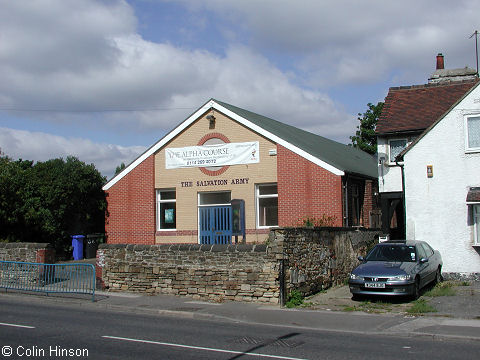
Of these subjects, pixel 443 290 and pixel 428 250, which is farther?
pixel 428 250

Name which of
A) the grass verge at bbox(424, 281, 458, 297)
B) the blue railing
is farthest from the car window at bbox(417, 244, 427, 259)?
the blue railing

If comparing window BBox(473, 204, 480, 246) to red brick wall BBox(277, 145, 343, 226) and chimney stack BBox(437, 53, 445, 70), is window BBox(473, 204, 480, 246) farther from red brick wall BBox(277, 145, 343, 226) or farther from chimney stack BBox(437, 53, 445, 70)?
chimney stack BBox(437, 53, 445, 70)

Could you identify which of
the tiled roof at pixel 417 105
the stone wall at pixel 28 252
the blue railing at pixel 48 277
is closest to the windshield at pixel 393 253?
the tiled roof at pixel 417 105

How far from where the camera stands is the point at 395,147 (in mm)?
21078

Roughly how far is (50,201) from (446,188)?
16.7 metres

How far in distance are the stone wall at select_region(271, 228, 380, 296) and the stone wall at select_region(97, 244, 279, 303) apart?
51 cm

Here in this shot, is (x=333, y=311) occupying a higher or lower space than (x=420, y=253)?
lower

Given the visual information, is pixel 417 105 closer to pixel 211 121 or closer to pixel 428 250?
pixel 428 250

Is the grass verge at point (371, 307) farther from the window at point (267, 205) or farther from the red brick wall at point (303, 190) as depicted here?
the window at point (267, 205)

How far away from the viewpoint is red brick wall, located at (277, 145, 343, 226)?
65.3 ft

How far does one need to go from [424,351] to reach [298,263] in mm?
6139

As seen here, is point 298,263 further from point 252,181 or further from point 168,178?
point 168,178

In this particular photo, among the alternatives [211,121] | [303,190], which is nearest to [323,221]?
[303,190]

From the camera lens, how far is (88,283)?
50.2 feet
